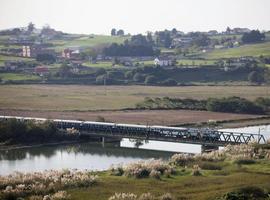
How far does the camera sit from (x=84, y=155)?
5353 centimetres

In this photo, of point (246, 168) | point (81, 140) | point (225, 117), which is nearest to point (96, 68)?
point (225, 117)

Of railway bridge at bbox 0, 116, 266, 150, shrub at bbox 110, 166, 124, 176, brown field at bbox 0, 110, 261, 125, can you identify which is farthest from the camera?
brown field at bbox 0, 110, 261, 125

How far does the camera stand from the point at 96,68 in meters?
125

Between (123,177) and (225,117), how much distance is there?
1547 inches

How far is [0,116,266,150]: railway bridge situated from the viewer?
182 feet

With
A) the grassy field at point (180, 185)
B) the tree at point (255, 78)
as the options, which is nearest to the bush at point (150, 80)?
the tree at point (255, 78)

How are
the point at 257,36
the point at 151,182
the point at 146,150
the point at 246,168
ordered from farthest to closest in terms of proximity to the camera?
the point at 257,36 → the point at 146,150 → the point at 246,168 → the point at 151,182

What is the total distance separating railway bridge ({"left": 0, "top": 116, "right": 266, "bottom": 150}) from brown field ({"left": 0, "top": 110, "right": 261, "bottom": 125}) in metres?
8.20

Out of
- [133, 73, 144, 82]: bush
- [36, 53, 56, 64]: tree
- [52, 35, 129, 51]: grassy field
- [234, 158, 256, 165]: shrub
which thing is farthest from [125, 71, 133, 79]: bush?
[234, 158, 256, 165]: shrub

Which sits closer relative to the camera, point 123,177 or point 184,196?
point 184,196

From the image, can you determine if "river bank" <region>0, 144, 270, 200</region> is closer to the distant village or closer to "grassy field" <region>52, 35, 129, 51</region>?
the distant village

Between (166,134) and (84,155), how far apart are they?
8.31 meters

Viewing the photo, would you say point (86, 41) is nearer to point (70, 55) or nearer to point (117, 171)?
point (70, 55)

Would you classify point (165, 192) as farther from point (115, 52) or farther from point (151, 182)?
point (115, 52)
